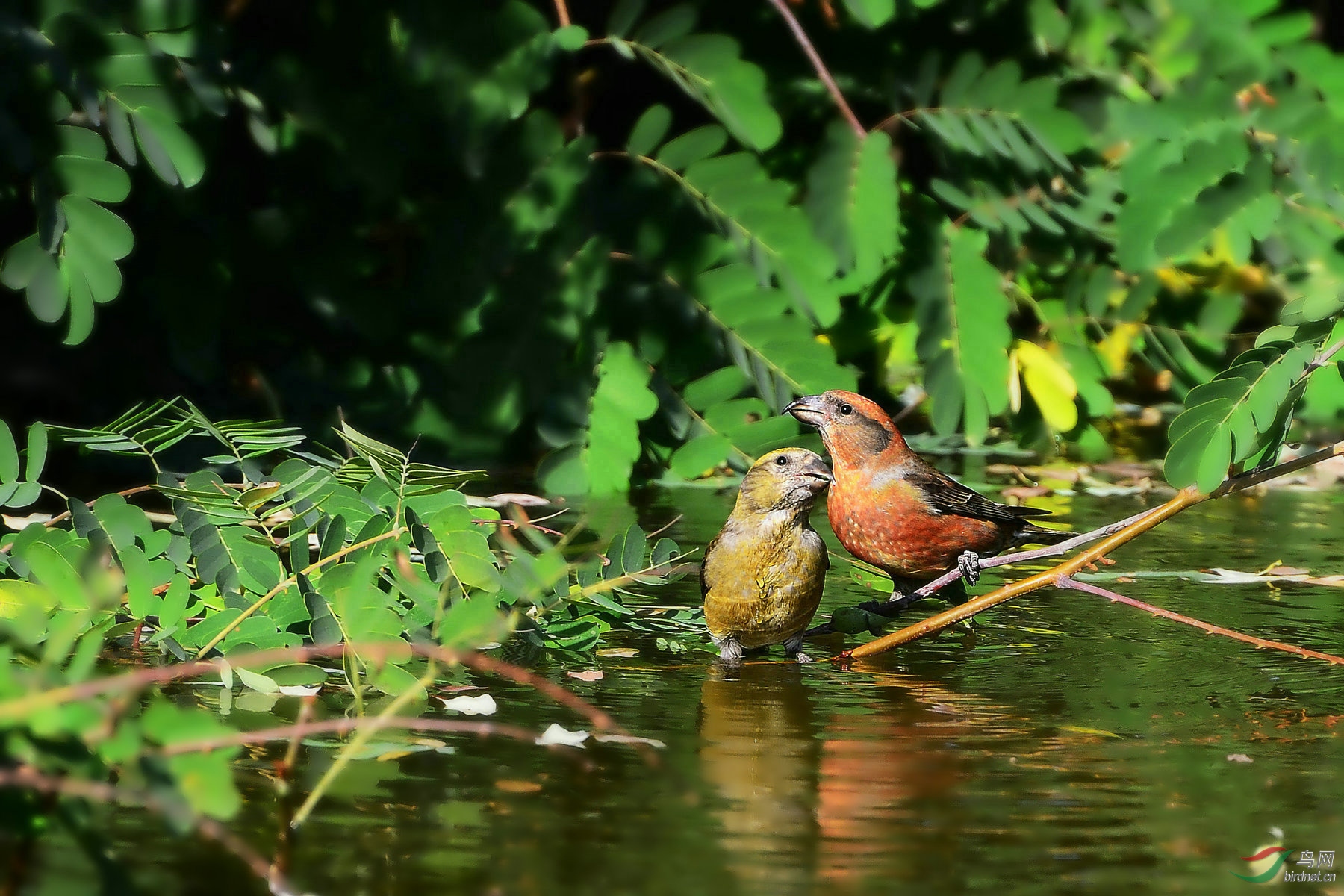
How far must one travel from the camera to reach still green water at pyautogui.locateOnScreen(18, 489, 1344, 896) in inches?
77.3

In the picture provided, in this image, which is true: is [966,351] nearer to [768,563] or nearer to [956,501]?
[956,501]

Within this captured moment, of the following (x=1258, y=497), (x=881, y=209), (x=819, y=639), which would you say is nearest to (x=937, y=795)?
(x=819, y=639)

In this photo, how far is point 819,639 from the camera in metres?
3.45

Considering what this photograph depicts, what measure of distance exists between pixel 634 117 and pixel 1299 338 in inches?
137

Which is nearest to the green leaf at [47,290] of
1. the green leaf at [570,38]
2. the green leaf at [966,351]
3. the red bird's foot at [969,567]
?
the green leaf at [570,38]

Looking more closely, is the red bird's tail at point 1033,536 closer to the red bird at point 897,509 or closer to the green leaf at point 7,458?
the red bird at point 897,509

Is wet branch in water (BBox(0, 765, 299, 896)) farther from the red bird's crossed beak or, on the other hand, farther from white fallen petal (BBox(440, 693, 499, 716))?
the red bird's crossed beak

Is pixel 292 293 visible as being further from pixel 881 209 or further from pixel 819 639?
pixel 819 639

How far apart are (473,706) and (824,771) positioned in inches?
24.5

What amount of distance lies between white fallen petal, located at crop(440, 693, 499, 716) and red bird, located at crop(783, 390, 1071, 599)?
1.14m

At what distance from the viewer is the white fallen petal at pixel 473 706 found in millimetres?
2643

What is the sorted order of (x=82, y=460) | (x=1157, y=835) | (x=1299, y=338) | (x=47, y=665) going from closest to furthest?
(x=47, y=665) → (x=1157, y=835) → (x=1299, y=338) → (x=82, y=460)

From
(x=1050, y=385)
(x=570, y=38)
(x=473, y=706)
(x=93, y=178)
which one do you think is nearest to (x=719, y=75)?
(x=570, y=38)

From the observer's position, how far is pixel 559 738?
2447 millimetres
